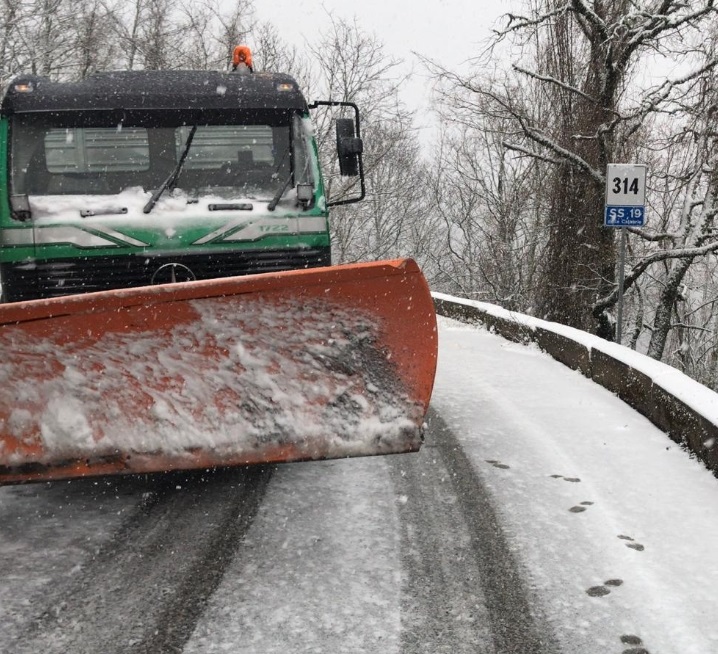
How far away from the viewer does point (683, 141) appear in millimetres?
15719

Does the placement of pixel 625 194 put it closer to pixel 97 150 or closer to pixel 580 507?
pixel 580 507

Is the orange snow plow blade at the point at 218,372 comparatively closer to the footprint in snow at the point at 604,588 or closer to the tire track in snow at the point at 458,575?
the tire track in snow at the point at 458,575

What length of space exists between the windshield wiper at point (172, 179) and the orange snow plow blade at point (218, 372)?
1612 millimetres

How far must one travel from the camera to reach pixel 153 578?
3244 mm

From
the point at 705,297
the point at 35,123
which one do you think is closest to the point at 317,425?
the point at 35,123

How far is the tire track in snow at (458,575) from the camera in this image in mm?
2799

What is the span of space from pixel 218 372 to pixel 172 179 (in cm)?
202

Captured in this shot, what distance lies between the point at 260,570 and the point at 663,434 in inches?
139

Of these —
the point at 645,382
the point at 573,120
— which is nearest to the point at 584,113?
the point at 573,120

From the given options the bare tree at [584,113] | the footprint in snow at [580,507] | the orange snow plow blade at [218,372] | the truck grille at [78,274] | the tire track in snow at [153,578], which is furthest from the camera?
the bare tree at [584,113]

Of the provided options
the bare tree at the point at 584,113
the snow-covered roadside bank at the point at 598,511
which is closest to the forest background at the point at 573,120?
the bare tree at the point at 584,113

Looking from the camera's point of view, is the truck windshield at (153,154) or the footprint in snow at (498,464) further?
the truck windshield at (153,154)

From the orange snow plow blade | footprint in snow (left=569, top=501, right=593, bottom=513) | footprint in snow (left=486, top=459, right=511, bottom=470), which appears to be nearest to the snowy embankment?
footprint in snow (left=569, top=501, right=593, bottom=513)

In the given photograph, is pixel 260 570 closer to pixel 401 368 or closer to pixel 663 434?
pixel 401 368
